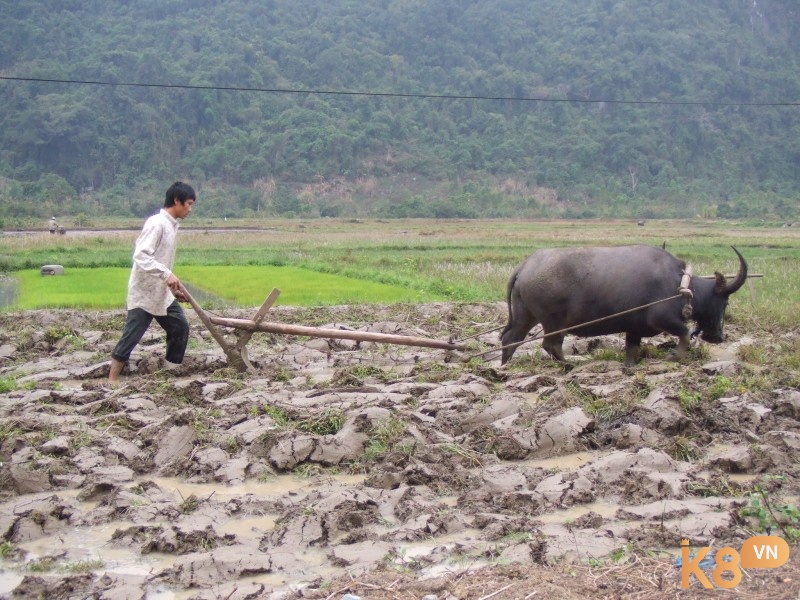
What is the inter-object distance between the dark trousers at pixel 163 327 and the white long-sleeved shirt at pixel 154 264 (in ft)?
0.25

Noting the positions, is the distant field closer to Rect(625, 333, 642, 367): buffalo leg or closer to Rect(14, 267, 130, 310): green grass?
Rect(14, 267, 130, 310): green grass

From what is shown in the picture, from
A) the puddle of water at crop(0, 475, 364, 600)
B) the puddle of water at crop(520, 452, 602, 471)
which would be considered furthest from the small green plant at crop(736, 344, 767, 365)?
the puddle of water at crop(0, 475, 364, 600)

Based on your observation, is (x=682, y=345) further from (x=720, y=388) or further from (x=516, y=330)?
(x=720, y=388)

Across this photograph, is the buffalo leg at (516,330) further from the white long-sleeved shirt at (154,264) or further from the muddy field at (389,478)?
the white long-sleeved shirt at (154,264)

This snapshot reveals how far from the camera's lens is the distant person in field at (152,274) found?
23.0 feet

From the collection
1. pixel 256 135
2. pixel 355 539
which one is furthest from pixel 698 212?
pixel 355 539

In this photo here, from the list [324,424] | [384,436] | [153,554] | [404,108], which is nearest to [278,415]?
[324,424]

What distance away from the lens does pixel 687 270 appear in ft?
27.2

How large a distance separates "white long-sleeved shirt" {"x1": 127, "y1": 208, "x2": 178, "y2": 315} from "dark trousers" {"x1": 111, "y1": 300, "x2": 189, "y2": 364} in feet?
0.25

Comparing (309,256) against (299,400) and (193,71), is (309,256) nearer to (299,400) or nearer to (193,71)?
(299,400)

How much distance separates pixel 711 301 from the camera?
8414 mm

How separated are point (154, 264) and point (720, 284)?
4811mm

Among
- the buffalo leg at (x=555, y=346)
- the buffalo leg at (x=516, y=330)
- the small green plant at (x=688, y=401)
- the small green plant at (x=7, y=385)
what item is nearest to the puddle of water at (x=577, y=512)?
the small green plant at (x=688, y=401)

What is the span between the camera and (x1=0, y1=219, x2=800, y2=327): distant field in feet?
45.9
